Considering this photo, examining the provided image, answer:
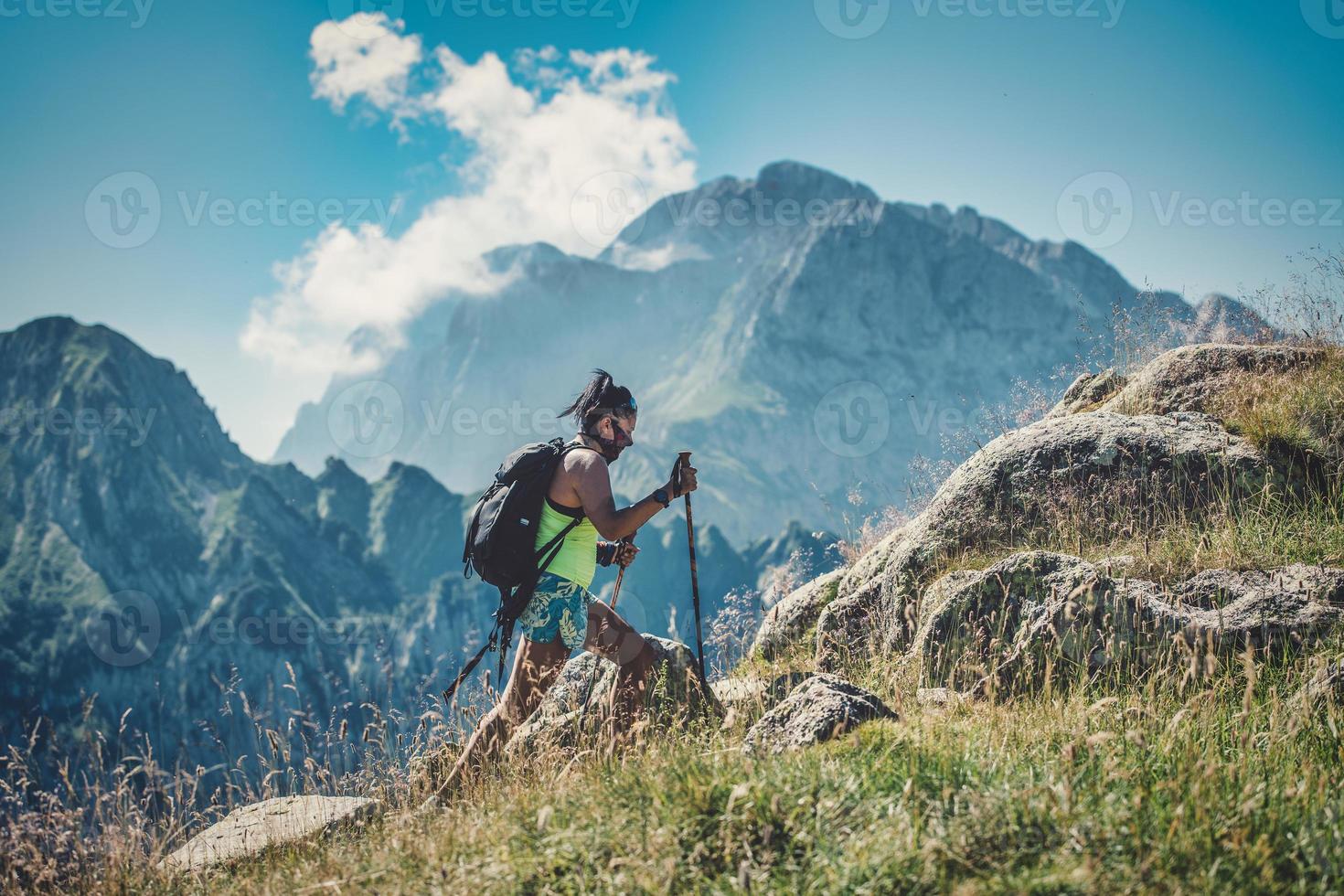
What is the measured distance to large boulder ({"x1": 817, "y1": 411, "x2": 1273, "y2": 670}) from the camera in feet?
23.6

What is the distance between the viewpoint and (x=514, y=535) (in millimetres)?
5625

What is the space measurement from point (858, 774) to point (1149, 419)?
612cm

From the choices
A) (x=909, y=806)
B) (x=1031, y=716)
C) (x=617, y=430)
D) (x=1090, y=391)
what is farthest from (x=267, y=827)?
(x=1090, y=391)

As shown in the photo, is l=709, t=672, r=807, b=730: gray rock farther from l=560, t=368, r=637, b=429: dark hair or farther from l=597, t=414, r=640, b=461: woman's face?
l=560, t=368, r=637, b=429: dark hair

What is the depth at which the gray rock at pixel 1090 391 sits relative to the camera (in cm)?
1014

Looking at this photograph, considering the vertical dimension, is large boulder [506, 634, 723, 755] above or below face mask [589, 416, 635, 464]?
below

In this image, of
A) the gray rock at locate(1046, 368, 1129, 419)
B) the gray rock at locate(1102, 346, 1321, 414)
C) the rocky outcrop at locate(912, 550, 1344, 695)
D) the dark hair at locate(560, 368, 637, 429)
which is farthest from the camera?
the gray rock at locate(1046, 368, 1129, 419)

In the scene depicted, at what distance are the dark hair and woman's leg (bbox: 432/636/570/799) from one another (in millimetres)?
1737

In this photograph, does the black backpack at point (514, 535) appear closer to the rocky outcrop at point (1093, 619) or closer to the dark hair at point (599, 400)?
the dark hair at point (599, 400)

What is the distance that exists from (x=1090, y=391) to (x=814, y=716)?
7871mm

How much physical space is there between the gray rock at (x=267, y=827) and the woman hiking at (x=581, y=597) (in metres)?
0.95

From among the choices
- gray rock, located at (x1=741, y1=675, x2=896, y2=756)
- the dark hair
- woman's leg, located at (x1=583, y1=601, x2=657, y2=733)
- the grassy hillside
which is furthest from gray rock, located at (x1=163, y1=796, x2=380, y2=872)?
the dark hair

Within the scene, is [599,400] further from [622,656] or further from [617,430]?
[622,656]

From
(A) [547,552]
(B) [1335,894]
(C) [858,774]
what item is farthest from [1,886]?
(B) [1335,894]
